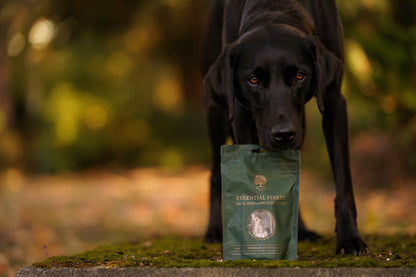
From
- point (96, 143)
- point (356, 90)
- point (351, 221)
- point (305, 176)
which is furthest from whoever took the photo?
point (96, 143)

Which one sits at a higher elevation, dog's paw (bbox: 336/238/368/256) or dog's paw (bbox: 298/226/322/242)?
dog's paw (bbox: 336/238/368/256)

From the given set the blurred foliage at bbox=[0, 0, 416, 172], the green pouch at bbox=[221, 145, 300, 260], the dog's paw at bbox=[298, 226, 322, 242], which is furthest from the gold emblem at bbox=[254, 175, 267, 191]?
the blurred foliage at bbox=[0, 0, 416, 172]

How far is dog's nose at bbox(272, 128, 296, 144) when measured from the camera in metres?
2.66

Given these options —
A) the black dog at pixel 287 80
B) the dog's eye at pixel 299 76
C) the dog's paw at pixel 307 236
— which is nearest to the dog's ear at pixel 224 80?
the black dog at pixel 287 80

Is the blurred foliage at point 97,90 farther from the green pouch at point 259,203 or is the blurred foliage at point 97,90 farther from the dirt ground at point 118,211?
the green pouch at point 259,203

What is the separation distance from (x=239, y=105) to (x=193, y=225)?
381cm

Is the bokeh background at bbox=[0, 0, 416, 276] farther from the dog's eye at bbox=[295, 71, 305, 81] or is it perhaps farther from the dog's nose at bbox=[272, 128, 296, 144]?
the dog's nose at bbox=[272, 128, 296, 144]

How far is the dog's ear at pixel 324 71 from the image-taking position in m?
2.94

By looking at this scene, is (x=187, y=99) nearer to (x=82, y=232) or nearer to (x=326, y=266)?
(x=82, y=232)

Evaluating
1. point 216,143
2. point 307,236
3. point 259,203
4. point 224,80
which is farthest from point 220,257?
point 216,143

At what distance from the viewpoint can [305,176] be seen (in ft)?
33.9

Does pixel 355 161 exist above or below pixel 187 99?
below

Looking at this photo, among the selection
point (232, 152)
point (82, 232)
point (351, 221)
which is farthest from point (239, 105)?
point (82, 232)

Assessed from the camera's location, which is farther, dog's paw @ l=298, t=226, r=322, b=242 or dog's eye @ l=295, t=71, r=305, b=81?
dog's paw @ l=298, t=226, r=322, b=242
